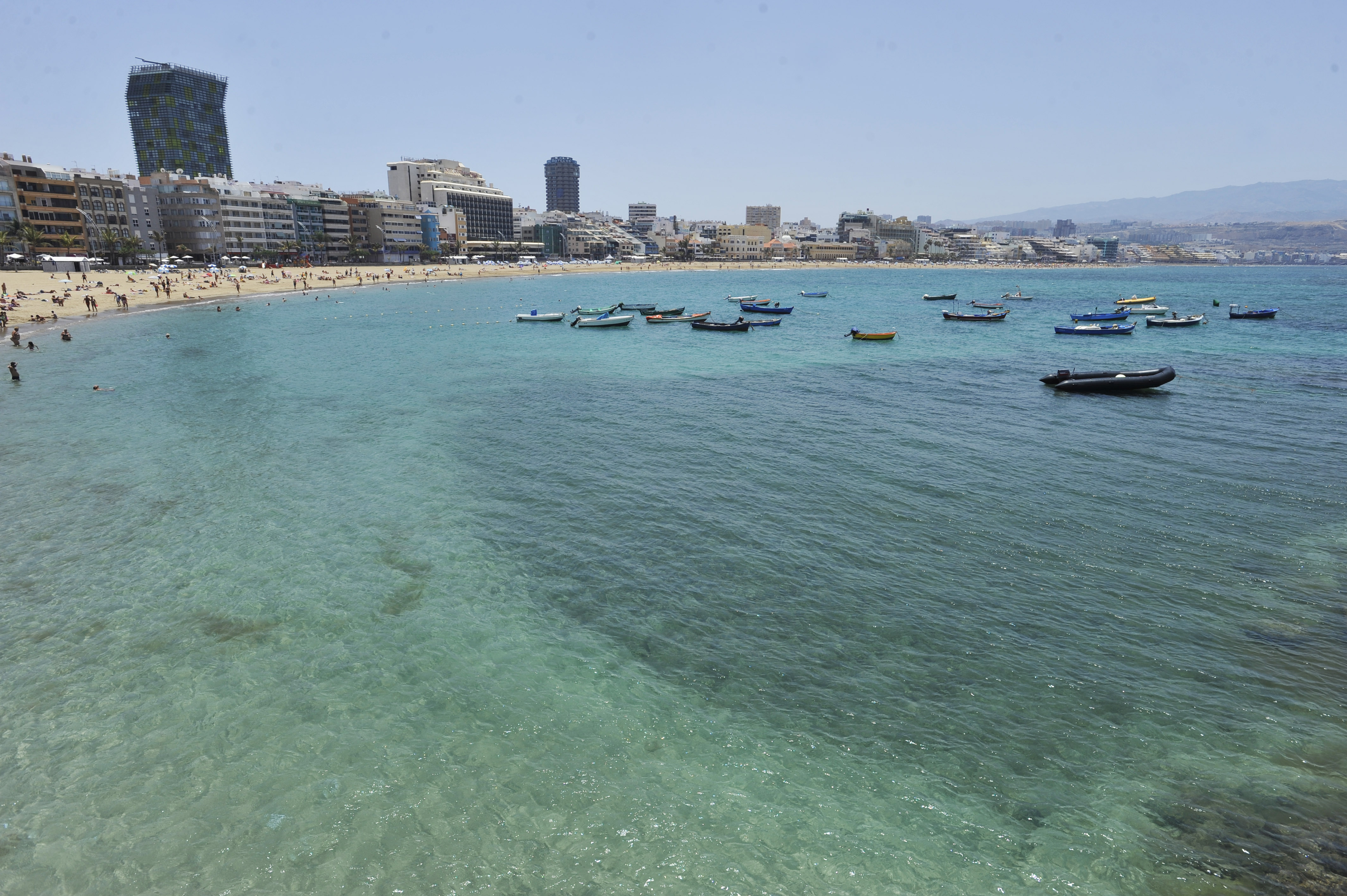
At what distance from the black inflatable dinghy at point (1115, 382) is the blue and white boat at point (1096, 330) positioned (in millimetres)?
28449

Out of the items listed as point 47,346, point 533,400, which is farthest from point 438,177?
point 533,400

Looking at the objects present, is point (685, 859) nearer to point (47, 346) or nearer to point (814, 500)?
point (814, 500)

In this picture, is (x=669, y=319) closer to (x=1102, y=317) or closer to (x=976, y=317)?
(x=976, y=317)

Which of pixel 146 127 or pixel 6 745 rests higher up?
pixel 146 127

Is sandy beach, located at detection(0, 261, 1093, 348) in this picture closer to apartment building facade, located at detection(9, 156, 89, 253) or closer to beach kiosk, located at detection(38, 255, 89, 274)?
beach kiosk, located at detection(38, 255, 89, 274)

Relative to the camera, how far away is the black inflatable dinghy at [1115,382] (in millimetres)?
37312

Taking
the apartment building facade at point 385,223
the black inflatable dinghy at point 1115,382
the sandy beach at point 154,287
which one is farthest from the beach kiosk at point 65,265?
the black inflatable dinghy at point 1115,382

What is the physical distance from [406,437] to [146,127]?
237974 millimetres

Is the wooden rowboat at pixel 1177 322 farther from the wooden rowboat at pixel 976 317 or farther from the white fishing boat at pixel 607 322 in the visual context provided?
the white fishing boat at pixel 607 322

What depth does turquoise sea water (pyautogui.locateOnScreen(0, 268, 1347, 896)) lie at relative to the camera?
367 inches

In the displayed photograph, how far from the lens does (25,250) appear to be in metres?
98.2

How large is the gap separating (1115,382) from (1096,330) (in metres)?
32.1

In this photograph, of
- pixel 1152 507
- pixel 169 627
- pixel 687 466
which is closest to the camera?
pixel 169 627

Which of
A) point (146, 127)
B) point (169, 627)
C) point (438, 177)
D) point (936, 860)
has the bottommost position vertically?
point (936, 860)
